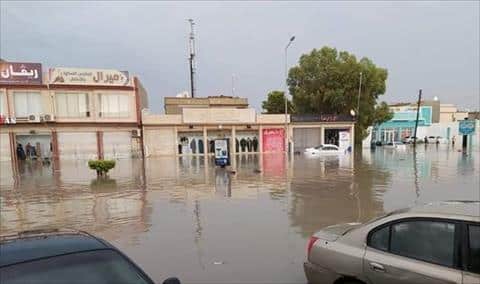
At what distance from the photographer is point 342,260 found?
13.2ft

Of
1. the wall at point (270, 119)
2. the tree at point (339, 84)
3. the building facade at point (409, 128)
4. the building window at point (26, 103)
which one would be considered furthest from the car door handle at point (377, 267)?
the building facade at point (409, 128)

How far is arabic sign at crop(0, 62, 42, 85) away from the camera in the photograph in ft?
111

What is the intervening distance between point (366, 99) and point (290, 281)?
151 feet

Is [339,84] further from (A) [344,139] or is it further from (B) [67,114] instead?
(B) [67,114]

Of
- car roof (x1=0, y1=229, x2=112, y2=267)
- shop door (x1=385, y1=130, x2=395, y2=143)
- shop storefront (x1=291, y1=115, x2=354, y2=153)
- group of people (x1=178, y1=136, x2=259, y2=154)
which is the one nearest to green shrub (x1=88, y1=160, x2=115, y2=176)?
car roof (x1=0, y1=229, x2=112, y2=267)

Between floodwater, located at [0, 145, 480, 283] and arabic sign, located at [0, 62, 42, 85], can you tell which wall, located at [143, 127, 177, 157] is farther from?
Answer: floodwater, located at [0, 145, 480, 283]

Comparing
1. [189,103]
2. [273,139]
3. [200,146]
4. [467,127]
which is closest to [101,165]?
[200,146]

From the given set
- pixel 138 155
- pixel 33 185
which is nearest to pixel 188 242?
pixel 33 185

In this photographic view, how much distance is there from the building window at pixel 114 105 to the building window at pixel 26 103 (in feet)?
18.3

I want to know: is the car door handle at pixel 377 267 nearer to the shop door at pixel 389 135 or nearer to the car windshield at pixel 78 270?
the car windshield at pixel 78 270

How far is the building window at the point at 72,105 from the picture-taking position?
3584cm

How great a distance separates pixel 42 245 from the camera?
9.69 feet

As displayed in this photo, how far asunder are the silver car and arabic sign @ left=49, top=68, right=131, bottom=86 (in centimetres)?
3602

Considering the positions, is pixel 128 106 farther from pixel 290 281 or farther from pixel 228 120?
pixel 290 281
